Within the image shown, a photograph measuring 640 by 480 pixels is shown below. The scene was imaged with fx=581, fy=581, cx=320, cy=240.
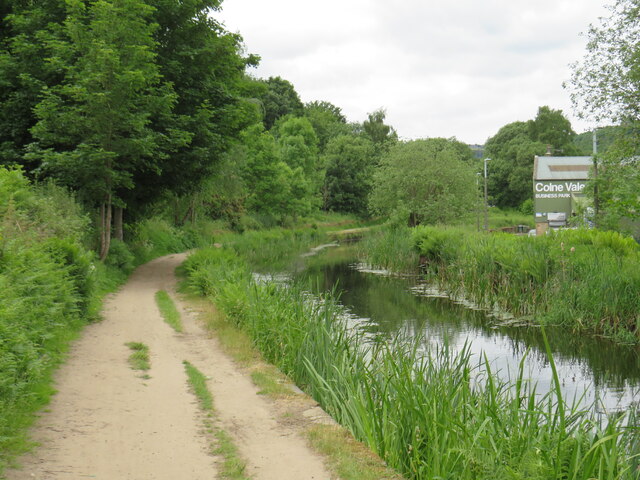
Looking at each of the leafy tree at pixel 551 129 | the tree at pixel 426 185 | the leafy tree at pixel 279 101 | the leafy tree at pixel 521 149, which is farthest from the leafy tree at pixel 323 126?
the tree at pixel 426 185

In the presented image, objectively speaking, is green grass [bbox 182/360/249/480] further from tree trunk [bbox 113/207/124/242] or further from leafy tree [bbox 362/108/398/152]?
leafy tree [bbox 362/108/398/152]

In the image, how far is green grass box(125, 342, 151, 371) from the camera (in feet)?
26.6

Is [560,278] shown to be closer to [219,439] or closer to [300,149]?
[219,439]

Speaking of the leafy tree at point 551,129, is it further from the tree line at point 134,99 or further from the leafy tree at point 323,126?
the tree line at point 134,99

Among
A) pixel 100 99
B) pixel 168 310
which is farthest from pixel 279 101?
pixel 168 310

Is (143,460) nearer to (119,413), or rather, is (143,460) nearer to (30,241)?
(119,413)

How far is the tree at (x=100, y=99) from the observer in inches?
Answer: 571

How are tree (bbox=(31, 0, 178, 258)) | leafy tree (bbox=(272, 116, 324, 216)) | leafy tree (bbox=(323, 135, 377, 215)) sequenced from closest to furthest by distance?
tree (bbox=(31, 0, 178, 258)) < leafy tree (bbox=(272, 116, 324, 216)) < leafy tree (bbox=(323, 135, 377, 215))

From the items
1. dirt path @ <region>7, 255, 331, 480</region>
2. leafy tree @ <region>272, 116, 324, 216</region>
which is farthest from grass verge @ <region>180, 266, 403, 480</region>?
leafy tree @ <region>272, 116, 324, 216</region>

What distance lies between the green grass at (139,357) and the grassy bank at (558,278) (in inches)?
347

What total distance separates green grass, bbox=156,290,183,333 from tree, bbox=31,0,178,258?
11.6 feet

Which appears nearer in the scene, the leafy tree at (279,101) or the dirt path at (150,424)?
the dirt path at (150,424)

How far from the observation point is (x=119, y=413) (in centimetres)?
614

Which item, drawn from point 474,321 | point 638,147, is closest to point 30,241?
point 474,321
